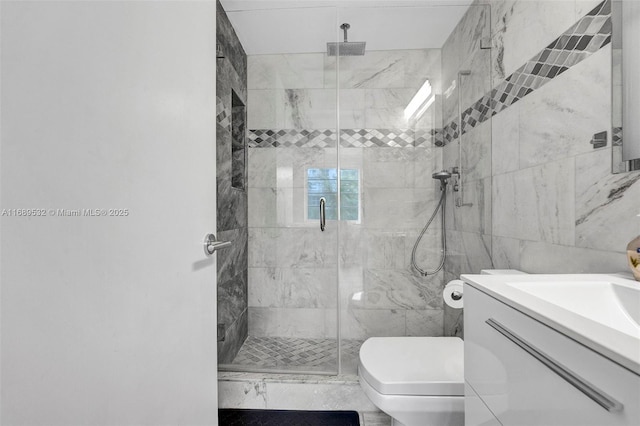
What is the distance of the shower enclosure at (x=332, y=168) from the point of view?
1.80 metres

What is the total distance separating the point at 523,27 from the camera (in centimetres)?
122

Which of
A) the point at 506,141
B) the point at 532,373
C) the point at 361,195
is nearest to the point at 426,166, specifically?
the point at 361,195

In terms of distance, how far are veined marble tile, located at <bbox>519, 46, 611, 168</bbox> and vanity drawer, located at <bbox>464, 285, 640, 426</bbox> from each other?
25.8 inches

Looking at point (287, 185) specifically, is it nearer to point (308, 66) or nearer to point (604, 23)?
point (308, 66)

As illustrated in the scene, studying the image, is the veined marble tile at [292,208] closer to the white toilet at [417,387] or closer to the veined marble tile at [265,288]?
the veined marble tile at [265,288]

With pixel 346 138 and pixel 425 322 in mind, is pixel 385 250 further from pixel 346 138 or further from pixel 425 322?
pixel 346 138

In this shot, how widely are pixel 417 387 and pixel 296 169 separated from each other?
130cm

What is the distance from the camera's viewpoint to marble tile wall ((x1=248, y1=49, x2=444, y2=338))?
1836mm

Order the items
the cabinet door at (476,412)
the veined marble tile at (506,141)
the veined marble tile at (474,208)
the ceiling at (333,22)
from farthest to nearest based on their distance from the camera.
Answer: the ceiling at (333,22) < the veined marble tile at (474,208) < the veined marble tile at (506,141) < the cabinet door at (476,412)

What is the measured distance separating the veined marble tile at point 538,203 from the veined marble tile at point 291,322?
1104 millimetres

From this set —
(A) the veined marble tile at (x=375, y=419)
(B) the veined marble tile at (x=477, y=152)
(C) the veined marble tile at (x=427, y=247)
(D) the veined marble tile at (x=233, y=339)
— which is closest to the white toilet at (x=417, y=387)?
(A) the veined marble tile at (x=375, y=419)

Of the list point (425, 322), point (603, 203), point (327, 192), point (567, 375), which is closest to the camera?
point (567, 375)

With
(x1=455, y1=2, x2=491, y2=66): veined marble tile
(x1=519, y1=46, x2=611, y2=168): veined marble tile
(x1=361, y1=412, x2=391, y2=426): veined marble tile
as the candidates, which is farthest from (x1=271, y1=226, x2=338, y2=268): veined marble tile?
(x1=455, y1=2, x2=491, y2=66): veined marble tile

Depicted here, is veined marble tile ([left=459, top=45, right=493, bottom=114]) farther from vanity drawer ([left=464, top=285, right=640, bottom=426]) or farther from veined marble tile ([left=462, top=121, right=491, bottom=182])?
vanity drawer ([left=464, top=285, right=640, bottom=426])
